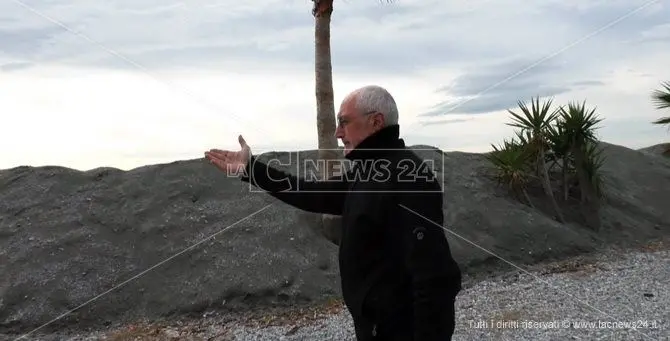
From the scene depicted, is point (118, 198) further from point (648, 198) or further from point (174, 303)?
point (648, 198)

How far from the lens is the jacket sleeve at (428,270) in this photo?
8.86 ft

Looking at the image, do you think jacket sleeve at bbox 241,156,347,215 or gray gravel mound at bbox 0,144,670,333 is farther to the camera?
gray gravel mound at bbox 0,144,670,333

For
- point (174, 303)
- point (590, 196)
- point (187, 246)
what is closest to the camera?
point (174, 303)

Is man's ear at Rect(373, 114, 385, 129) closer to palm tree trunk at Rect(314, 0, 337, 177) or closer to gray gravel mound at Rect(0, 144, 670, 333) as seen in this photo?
gray gravel mound at Rect(0, 144, 670, 333)

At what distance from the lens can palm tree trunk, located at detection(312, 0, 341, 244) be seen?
9961 mm

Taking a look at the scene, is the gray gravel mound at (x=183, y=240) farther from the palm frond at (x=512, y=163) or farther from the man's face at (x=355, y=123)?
the man's face at (x=355, y=123)

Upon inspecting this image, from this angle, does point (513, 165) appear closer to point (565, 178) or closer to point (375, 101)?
point (565, 178)

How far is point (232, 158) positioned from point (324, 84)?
6.32m

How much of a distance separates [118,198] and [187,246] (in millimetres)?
2434

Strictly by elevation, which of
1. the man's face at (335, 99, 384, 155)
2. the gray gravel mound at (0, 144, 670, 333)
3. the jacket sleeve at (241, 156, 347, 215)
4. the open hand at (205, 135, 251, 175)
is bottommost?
the gray gravel mound at (0, 144, 670, 333)

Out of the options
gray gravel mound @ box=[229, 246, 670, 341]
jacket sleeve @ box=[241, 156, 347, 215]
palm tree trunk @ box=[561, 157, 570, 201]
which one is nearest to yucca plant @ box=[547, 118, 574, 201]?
palm tree trunk @ box=[561, 157, 570, 201]

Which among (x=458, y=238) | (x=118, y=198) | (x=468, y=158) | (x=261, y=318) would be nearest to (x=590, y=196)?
(x=468, y=158)

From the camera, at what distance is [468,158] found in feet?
52.3

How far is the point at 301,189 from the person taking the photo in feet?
11.9
